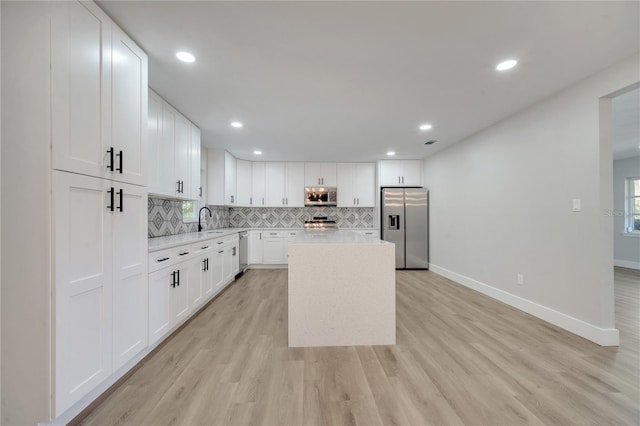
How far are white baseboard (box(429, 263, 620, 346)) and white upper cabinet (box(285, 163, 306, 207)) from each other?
3650 millimetres

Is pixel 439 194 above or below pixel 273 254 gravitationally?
above

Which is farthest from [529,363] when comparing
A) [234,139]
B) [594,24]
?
[234,139]

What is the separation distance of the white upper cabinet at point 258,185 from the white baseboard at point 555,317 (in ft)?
14.1

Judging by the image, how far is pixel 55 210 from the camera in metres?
1.30

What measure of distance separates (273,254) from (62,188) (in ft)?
14.7

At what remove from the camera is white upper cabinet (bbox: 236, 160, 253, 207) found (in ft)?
18.7

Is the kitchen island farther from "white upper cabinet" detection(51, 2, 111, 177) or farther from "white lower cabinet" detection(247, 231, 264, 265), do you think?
"white lower cabinet" detection(247, 231, 264, 265)

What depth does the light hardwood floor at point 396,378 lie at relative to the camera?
4.91ft

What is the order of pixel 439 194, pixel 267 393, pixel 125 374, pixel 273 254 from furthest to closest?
pixel 273 254 → pixel 439 194 → pixel 125 374 → pixel 267 393

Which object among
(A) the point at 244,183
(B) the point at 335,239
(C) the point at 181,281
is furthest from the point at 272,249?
(B) the point at 335,239

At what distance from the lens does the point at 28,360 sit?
1.28 metres

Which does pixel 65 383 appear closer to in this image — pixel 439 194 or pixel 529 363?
pixel 529 363

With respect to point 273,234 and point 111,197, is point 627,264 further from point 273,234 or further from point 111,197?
point 111,197

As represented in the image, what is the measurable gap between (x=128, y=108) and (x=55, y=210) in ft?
2.97
